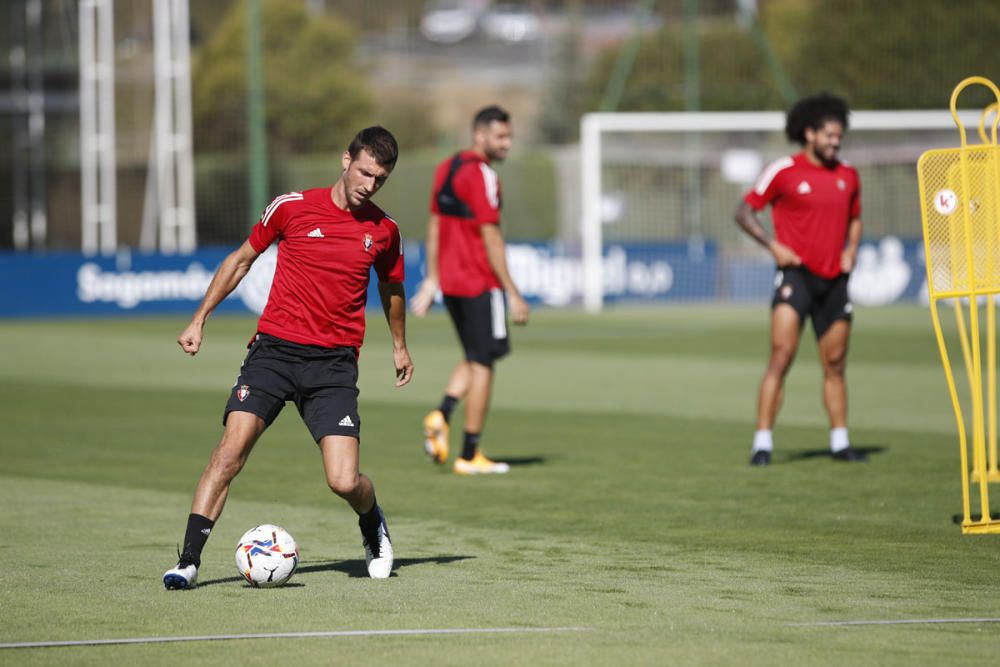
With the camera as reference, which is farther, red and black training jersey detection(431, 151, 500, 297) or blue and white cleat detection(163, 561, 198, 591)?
red and black training jersey detection(431, 151, 500, 297)

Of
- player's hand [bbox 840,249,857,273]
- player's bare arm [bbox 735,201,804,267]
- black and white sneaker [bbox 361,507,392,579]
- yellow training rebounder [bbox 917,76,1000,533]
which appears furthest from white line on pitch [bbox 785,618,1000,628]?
player's hand [bbox 840,249,857,273]

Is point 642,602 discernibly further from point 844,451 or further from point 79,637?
point 844,451

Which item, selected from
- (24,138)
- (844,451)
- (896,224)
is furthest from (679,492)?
(24,138)

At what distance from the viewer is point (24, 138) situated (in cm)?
3841

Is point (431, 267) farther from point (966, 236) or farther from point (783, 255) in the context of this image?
point (966, 236)

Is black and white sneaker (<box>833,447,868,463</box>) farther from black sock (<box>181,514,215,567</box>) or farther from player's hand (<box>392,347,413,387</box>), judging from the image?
black sock (<box>181,514,215,567</box>)

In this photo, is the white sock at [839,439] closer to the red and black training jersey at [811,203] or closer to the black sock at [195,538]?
the red and black training jersey at [811,203]

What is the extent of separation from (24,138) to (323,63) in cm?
1349

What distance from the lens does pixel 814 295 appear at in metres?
11.9

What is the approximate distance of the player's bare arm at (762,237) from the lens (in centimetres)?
1165

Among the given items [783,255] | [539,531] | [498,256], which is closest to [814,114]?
[783,255]

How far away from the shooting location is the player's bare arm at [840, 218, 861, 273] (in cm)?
1194

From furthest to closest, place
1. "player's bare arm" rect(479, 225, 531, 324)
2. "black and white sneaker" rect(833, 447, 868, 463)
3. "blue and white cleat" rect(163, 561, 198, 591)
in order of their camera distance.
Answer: "black and white sneaker" rect(833, 447, 868, 463) → "player's bare arm" rect(479, 225, 531, 324) → "blue and white cleat" rect(163, 561, 198, 591)

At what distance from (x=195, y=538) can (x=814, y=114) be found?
5.94 metres
